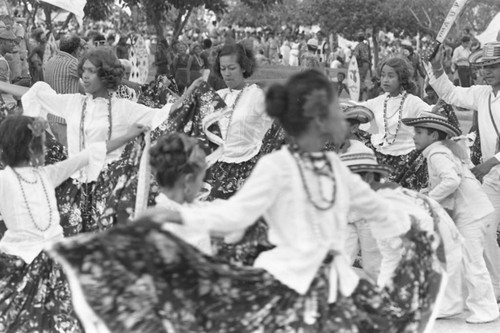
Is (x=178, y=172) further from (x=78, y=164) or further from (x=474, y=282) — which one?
(x=474, y=282)

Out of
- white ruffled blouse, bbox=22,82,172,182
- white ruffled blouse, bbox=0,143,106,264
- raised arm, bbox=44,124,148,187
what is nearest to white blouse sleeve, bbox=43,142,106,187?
raised arm, bbox=44,124,148,187

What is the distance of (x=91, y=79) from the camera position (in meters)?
7.10

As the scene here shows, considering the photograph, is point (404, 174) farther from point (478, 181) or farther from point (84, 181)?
point (84, 181)

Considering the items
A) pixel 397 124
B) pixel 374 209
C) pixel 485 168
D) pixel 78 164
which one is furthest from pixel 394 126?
pixel 374 209

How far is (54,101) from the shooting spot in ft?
23.8

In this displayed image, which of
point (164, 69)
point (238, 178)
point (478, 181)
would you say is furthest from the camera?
point (164, 69)

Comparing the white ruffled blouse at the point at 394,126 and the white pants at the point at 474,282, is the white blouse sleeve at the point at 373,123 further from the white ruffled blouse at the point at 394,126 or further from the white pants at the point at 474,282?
the white pants at the point at 474,282

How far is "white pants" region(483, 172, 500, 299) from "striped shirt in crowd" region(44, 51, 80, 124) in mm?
3375

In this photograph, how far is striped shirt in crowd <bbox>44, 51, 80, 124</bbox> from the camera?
8.94m

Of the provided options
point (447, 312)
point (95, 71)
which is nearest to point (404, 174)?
point (447, 312)

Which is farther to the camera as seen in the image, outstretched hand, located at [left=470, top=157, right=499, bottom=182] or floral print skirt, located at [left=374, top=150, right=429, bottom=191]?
floral print skirt, located at [left=374, top=150, right=429, bottom=191]

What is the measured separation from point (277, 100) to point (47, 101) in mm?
3158

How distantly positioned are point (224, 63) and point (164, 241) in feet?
13.5

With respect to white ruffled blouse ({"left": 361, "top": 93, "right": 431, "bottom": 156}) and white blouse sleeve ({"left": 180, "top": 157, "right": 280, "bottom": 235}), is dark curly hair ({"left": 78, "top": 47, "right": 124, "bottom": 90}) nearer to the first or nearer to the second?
white ruffled blouse ({"left": 361, "top": 93, "right": 431, "bottom": 156})
